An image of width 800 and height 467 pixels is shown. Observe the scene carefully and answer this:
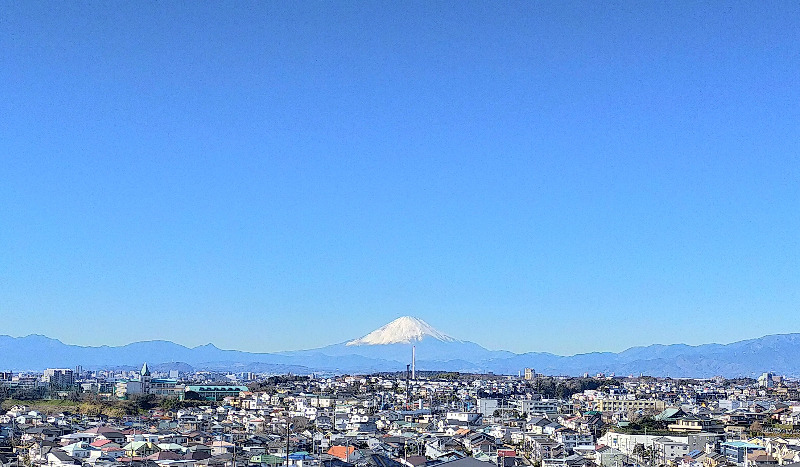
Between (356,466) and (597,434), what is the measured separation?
11236 mm

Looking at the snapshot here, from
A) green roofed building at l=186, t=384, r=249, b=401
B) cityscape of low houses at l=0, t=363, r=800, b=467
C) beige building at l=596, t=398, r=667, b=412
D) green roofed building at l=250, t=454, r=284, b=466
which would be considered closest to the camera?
green roofed building at l=250, t=454, r=284, b=466

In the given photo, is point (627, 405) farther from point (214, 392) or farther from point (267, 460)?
point (267, 460)

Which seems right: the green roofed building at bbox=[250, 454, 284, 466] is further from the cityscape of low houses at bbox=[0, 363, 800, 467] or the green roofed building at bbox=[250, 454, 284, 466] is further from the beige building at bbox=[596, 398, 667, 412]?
the beige building at bbox=[596, 398, 667, 412]

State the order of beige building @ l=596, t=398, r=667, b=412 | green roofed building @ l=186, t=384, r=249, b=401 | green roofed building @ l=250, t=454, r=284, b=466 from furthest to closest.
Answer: green roofed building @ l=186, t=384, r=249, b=401
beige building @ l=596, t=398, r=667, b=412
green roofed building @ l=250, t=454, r=284, b=466

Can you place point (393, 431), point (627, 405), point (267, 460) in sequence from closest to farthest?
point (267, 460), point (393, 431), point (627, 405)

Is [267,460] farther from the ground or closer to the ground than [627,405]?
closer to the ground

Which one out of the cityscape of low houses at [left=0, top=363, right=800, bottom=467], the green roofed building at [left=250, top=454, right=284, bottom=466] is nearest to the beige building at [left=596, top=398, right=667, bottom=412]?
the cityscape of low houses at [left=0, top=363, right=800, bottom=467]

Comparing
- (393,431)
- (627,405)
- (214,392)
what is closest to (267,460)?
(393,431)

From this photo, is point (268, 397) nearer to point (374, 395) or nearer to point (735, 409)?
point (374, 395)

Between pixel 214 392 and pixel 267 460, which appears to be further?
pixel 214 392

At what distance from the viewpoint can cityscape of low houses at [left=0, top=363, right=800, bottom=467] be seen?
62.2ft

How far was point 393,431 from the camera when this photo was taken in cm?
2559

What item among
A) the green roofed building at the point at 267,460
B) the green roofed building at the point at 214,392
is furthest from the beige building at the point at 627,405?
Result: the green roofed building at the point at 267,460

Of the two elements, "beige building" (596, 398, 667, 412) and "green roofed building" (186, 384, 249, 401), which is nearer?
"beige building" (596, 398, 667, 412)
